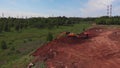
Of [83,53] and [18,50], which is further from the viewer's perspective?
[18,50]

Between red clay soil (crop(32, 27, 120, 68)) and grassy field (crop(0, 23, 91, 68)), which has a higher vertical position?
red clay soil (crop(32, 27, 120, 68))

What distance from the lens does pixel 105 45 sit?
1611 centimetres

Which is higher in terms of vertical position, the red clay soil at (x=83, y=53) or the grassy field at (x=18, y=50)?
the red clay soil at (x=83, y=53)

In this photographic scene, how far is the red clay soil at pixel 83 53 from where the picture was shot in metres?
13.0

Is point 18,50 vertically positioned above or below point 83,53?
below

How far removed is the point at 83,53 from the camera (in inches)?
579

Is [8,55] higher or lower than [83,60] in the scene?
lower

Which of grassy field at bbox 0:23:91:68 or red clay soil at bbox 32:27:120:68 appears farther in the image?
grassy field at bbox 0:23:91:68

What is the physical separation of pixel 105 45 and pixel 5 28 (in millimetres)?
42641

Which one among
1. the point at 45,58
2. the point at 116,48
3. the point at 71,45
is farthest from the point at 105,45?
the point at 45,58

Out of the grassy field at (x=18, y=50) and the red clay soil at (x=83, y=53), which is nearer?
the red clay soil at (x=83, y=53)

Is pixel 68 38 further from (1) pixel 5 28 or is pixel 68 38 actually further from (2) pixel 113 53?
(1) pixel 5 28

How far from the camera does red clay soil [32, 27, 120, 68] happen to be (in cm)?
1303

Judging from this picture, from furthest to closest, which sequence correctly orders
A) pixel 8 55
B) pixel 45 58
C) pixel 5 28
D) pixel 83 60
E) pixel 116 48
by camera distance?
pixel 5 28 → pixel 8 55 → pixel 116 48 → pixel 45 58 → pixel 83 60
